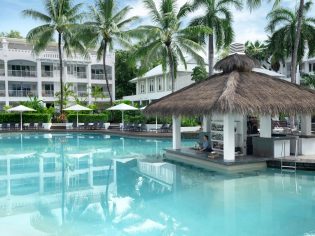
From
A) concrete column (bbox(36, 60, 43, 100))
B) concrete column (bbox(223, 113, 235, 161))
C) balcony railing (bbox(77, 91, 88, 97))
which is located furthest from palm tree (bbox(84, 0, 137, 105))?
concrete column (bbox(223, 113, 235, 161))

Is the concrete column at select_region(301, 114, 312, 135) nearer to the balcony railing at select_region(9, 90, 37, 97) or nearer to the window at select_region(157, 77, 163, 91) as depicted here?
the window at select_region(157, 77, 163, 91)

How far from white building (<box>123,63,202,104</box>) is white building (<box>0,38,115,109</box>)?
7.35 m

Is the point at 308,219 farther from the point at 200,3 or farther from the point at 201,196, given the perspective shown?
the point at 200,3

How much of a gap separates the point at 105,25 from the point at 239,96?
21751 millimetres

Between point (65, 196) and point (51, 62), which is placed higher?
point (51, 62)

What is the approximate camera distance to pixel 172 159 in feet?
54.9

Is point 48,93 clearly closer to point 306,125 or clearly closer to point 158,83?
point 158,83

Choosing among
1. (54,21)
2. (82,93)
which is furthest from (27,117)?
(82,93)

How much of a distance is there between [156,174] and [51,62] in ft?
118

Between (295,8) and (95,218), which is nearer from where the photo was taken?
(95,218)

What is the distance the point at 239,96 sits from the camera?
13.0m

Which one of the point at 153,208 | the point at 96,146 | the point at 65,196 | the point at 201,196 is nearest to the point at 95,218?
the point at 153,208

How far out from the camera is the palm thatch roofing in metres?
12.8

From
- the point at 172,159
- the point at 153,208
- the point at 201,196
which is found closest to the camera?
the point at 153,208
